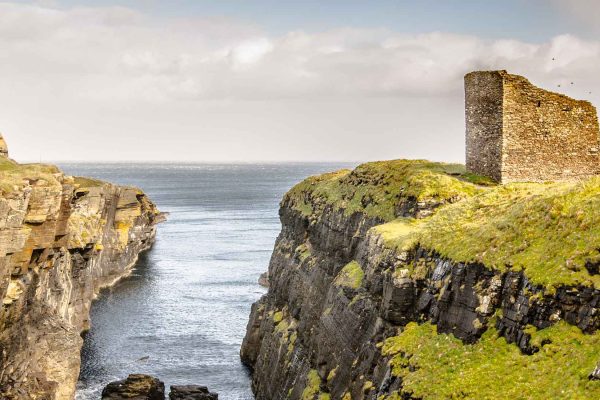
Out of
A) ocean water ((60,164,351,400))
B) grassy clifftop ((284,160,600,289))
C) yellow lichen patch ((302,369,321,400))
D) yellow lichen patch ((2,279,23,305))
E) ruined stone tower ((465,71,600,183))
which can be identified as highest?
ruined stone tower ((465,71,600,183))

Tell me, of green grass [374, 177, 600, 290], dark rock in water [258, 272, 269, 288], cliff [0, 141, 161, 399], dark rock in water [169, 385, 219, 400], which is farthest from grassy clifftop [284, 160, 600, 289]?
dark rock in water [258, 272, 269, 288]

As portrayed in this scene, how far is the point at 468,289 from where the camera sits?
29.5m

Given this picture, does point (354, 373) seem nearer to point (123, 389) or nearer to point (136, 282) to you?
point (123, 389)

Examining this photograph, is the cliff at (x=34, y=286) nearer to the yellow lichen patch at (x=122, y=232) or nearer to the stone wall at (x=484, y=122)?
the stone wall at (x=484, y=122)

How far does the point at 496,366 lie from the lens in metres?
25.5

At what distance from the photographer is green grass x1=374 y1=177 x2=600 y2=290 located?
25156mm

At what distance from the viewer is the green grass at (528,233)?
25.2 metres

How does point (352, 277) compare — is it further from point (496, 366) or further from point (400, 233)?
point (496, 366)

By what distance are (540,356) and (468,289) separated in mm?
5983

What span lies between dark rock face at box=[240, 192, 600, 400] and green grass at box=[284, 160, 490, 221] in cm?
117

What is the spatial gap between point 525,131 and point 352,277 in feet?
48.5

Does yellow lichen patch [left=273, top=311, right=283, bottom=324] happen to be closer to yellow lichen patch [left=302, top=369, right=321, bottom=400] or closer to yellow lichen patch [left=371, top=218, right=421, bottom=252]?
yellow lichen patch [left=302, top=369, right=321, bottom=400]

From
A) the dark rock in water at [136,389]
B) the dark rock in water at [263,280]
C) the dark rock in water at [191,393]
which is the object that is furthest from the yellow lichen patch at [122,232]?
the dark rock in water at [191,393]

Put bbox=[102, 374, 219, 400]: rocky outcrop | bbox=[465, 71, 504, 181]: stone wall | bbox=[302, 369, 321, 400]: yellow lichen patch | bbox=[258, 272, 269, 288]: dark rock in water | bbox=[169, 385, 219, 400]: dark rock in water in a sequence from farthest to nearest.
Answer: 1. bbox=[258, 272, 269, 288]: dark rock in water
2. bbox=[169, 385, 219, 400]: dark rock in water
3. bbox=[102, 374, 219, 400]: rocky outcrop
4. bbox=[465, 71, 504, 181]: stone wall
5. bbox=[302, 369, 321, 400]: yellow lichen patch
